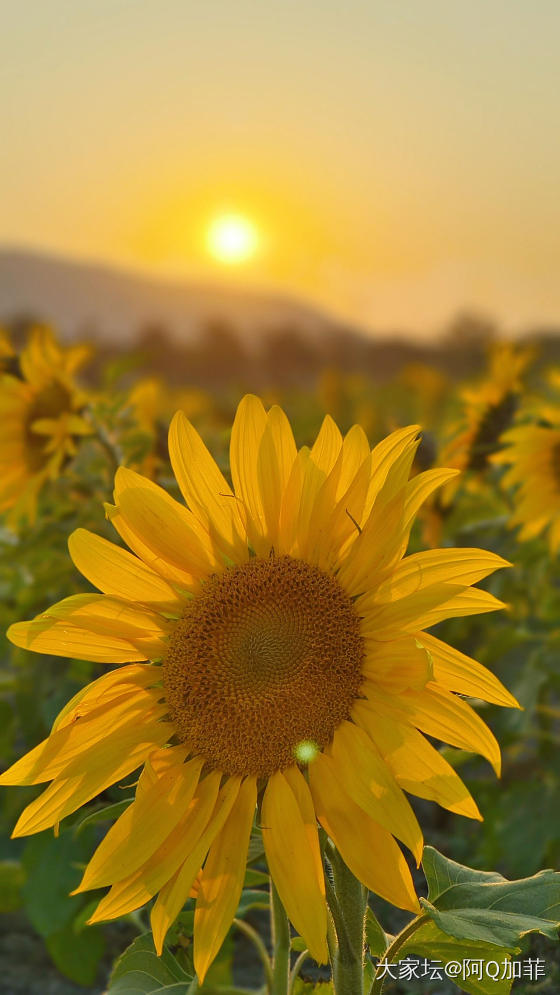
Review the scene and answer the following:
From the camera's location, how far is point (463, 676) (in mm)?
989

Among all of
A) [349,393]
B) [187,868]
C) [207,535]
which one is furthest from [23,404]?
[349,393]

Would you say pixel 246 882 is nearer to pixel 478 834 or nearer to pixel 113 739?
pixel 113 739

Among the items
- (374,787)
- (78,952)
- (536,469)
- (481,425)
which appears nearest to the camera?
(374,787)

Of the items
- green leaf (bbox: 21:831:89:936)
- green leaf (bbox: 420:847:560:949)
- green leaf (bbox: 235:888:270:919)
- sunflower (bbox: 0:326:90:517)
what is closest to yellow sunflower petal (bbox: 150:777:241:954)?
green leaf (bbox: 420:847:560:949)

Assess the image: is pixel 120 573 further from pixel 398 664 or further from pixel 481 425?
pixel 481 425

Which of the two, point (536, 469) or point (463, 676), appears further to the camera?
point (536, 469)

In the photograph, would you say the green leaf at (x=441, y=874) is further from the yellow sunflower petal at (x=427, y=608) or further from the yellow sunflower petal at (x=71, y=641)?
the yellow sunflower petal at (x=71, y=641)

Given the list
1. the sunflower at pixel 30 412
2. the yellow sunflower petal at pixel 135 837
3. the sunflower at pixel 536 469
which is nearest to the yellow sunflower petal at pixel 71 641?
the yellow sunflower petal at pixel 135 837

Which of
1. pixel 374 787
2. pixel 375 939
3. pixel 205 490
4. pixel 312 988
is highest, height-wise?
pixel 205 490

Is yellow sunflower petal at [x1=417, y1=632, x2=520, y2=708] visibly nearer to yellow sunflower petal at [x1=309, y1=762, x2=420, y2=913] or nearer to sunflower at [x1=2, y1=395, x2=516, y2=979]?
sunflower at [x1=2, y1=395, x2=516, y2=979]

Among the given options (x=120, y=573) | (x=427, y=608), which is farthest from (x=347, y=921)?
(x=120, y=573)

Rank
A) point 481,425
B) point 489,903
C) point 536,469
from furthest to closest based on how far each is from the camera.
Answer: point 481,425
point 536,469
point 489,903

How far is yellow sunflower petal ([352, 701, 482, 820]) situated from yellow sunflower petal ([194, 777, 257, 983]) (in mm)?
143

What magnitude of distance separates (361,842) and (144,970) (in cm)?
36
